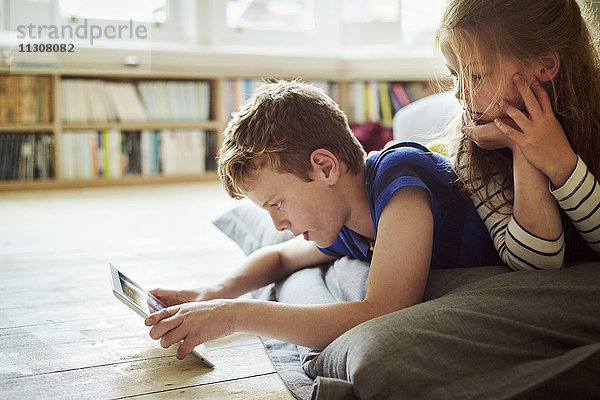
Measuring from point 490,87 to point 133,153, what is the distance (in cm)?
303

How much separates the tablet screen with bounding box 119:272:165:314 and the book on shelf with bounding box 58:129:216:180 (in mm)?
2658

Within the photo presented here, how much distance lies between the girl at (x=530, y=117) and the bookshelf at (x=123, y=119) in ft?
9.55

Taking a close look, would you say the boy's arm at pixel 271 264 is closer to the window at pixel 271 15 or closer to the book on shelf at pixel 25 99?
the book on shelf at pixel 25 99

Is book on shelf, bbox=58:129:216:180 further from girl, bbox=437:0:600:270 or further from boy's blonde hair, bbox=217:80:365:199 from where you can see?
girl, bbox=437:0:600:270

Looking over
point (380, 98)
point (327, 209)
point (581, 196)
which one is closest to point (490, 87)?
point (581, 196)

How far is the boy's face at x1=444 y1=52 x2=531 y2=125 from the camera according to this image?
109cm

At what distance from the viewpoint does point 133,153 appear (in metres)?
3.86

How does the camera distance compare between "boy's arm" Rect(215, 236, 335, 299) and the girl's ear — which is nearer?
the girl's ear

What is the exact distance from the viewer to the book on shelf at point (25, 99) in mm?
3523

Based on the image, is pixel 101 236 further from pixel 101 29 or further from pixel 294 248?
pixel 101 29

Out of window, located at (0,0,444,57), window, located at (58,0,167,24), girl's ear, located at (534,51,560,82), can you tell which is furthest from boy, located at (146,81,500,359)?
window, located at (58,0,167,24)

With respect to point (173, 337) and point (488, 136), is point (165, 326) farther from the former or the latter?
point (488, 136)

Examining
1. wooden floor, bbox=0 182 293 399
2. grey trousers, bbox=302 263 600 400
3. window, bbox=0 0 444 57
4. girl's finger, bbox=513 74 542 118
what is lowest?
wooden floor, bbox=0 182 293 399

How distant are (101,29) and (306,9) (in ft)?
4.43
